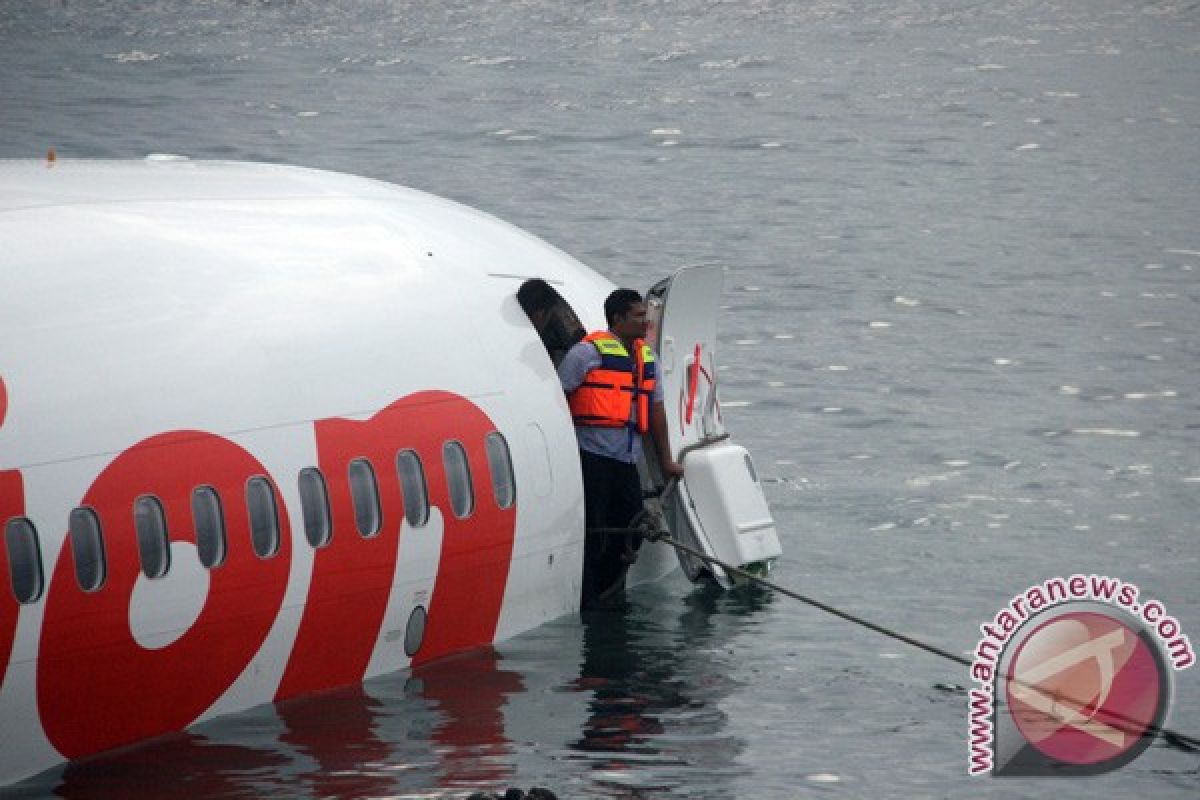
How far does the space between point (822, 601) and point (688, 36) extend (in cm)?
6055

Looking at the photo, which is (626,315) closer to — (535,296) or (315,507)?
(535,296)

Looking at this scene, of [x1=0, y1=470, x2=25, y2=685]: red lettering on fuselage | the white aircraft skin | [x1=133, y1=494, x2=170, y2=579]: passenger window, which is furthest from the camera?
[x1=133, y1=494, x2=170, y2=579]: passenger window

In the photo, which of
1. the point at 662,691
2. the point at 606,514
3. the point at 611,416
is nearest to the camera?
the point at 662,691

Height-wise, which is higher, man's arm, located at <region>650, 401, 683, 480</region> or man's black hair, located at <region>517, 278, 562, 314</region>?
man's black hair, located at <region>517, 278, 562, 314</region>

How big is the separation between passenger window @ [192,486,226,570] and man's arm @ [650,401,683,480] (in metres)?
6.33

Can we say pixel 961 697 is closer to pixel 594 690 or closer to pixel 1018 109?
pixel 594 690

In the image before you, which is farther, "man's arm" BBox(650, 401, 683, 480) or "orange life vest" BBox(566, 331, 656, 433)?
"man's arm" BBox(650, 401, 683, 480)

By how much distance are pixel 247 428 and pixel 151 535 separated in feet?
4.42

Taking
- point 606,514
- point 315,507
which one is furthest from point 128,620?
point 606,514

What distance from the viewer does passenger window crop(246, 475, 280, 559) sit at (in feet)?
60.7

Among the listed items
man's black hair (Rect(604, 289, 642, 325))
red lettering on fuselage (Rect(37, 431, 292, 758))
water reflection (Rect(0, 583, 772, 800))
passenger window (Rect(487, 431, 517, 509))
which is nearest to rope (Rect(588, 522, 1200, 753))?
water reflection (Rect(0, 583, 772, 800))

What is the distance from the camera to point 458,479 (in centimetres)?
2083

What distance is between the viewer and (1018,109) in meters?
75.4

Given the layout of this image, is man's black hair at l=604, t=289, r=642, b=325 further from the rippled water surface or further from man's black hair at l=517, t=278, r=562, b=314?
the rippled water surface
